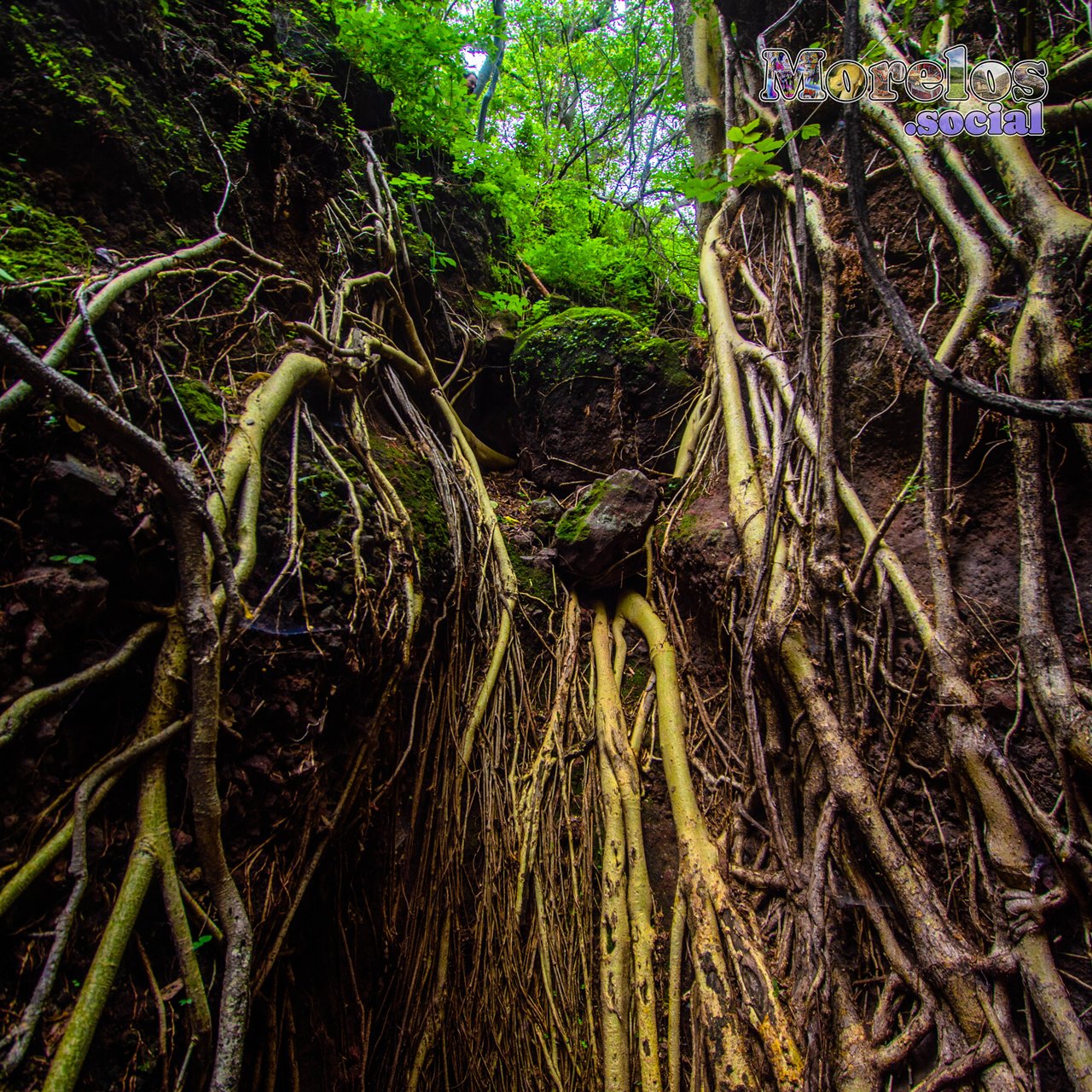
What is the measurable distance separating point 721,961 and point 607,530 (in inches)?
66.5

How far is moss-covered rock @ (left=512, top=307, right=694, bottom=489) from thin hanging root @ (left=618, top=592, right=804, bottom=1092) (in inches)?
64.5

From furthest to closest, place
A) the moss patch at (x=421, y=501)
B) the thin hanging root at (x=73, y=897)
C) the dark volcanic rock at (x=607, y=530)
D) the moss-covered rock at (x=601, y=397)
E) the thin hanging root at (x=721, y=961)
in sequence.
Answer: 1. the moss-covered rock at (x=601, y=397)
2. the dark volcanic rock at (x=607, y=530)
3. the moss patch at (x=421, y=501)
4. the thin hanging root at (x=721, y=961)
5. the thin hanging root at (x=73, y=897)

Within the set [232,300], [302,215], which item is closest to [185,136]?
[302,215]

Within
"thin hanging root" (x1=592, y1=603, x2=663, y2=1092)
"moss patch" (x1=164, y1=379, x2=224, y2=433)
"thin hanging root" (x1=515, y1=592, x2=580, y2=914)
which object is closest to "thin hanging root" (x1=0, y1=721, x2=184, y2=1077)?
"moss patch" (x1=164, y1=379, x2=224, y2=433)

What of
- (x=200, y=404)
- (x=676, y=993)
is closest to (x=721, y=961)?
(x=676, y=993)

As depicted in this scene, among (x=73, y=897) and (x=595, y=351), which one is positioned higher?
(x=595, y=351)

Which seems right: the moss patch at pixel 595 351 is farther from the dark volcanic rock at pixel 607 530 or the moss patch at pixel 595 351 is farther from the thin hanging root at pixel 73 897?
the thin hanging root at pixel 73 897

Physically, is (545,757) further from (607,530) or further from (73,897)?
(73,897)

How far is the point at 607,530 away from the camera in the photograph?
8.75ft

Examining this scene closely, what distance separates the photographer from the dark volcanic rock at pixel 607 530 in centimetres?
267

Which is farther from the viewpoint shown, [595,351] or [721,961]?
[595,351]

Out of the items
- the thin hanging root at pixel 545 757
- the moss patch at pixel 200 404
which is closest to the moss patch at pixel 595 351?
the thin hanging root at pixel 545 757

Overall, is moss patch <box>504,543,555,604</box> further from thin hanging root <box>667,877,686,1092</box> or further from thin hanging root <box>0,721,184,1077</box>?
thin hanging root <box>0,721,184,1077</box>

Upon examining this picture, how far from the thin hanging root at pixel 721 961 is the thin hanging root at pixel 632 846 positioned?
0.49ft
